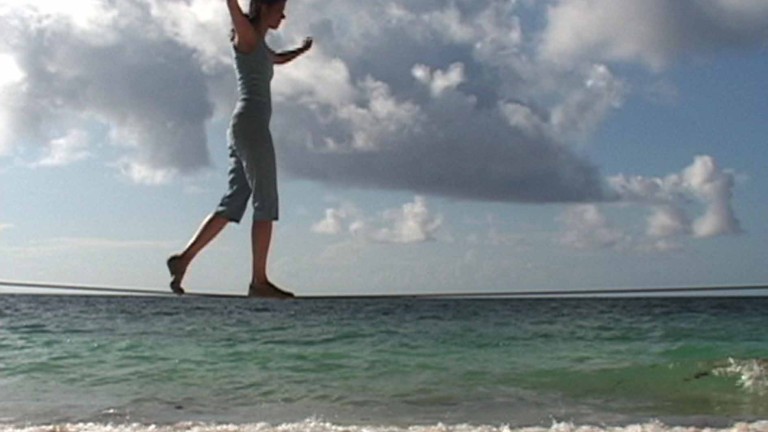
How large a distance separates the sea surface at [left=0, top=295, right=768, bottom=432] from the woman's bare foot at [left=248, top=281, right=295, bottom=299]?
4370mm

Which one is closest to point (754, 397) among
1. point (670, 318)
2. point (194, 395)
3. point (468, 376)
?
point (468, 376)

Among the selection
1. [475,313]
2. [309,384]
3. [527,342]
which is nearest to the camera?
[309,384]

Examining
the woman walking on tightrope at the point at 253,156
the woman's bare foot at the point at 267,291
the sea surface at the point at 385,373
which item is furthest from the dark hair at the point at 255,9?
the sea surface at the point at 385,373

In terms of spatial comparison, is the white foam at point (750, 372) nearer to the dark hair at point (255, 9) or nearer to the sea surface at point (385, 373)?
the sea surface at point (385, 373)

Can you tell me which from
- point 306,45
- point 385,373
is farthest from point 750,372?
point 306,45

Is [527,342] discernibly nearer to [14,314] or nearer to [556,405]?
[556,405]

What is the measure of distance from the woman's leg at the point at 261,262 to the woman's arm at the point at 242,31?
737 mm

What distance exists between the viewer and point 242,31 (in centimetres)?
399

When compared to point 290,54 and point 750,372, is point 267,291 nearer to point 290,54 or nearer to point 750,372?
point 290,54

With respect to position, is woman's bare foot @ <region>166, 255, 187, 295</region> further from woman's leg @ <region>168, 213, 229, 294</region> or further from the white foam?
the white foam

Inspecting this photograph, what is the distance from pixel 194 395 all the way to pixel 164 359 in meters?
5.89

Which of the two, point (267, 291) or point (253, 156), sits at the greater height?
point (253, 156)

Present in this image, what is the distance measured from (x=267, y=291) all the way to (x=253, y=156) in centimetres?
58

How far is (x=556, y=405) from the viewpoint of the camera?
11891 mm
